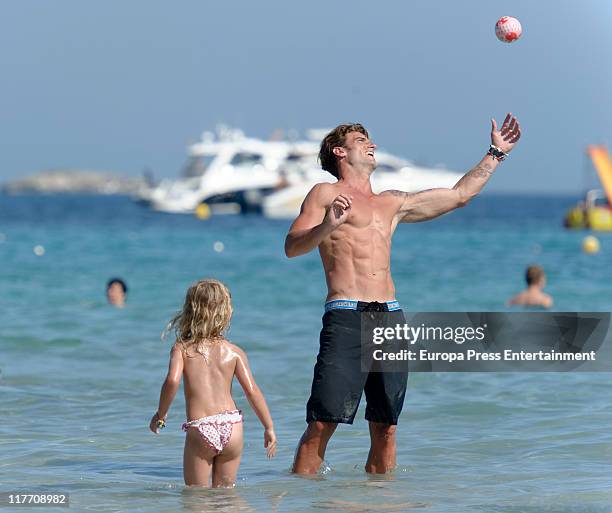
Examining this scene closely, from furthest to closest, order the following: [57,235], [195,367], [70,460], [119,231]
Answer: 1. [119,231]
2. [57,235]
3. [70,460]
4. [195,367]

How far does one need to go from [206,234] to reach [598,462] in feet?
114

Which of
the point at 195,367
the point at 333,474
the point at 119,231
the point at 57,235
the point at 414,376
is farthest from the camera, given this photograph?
the point at 119,231

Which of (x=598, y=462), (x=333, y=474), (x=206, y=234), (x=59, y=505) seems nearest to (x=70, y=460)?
(x=59, y=505)

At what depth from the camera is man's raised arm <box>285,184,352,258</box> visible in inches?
206

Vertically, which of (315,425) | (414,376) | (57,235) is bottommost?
(315,425)

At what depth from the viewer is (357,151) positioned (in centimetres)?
570

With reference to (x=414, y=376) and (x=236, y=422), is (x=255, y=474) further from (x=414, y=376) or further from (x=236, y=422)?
(x=414, y=376)

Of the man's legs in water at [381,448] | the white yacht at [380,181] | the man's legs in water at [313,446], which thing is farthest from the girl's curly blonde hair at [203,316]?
the white yacht at [380,181]

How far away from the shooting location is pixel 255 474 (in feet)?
20.8

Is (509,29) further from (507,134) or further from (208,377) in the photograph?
(208,377)

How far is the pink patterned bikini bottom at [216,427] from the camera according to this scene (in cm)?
536

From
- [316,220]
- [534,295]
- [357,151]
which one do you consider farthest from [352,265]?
[534,295]

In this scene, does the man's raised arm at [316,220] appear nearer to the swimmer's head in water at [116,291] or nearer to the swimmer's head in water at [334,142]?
the swimmer's head in water at [334,142]

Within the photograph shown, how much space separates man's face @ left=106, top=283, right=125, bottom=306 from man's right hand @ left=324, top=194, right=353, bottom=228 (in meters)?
9.35
